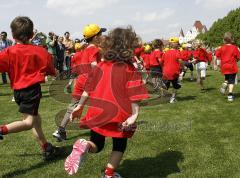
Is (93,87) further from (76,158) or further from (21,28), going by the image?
(21,28)

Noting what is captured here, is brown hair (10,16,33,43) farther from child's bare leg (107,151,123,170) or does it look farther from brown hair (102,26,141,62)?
child's bare leg (107,151,123,170)

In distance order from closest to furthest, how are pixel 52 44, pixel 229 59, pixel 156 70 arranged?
1. pixel 229 59
2. pixel 156 70
3. pixel 52 44

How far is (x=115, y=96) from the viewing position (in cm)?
453

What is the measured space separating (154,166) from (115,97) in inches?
51.7

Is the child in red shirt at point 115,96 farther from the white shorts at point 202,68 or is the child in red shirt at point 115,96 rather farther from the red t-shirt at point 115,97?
the white shorts at point 202,68

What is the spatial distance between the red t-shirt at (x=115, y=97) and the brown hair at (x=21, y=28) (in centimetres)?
124

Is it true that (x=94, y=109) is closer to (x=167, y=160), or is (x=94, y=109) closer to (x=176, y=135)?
(x=167, y=160)

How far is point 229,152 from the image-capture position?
586cm

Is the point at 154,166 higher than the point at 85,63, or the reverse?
the point at 85,63

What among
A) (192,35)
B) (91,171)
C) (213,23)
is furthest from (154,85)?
(192,35)

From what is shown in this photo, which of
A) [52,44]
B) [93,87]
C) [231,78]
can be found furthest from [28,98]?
[52,44]

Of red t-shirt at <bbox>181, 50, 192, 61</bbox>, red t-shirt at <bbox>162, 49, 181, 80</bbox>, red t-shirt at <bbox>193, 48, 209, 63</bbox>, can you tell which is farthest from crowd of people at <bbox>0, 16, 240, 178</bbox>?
red t-shirt at <bbox>181, 50, 192, 61</bbox>

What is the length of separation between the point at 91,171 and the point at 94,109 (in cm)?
100

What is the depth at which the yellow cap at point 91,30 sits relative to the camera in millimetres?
6387
